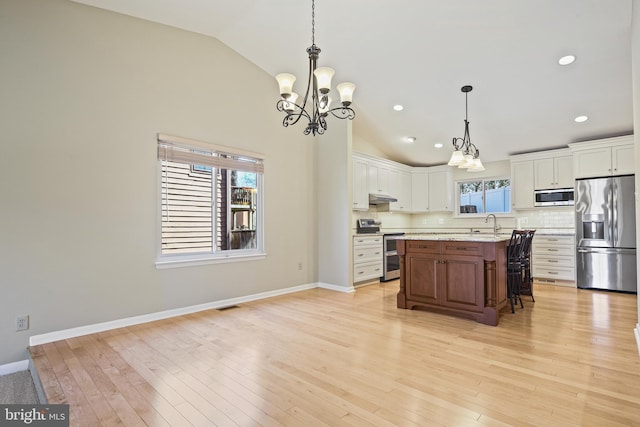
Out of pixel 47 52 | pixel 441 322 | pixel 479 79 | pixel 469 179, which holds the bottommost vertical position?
pixel 441 322

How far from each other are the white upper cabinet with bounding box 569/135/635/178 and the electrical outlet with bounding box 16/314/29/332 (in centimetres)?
749

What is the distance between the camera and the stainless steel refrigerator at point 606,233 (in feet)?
16.0

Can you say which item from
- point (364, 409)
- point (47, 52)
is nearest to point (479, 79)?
point (364, 409)

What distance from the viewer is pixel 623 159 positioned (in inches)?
196

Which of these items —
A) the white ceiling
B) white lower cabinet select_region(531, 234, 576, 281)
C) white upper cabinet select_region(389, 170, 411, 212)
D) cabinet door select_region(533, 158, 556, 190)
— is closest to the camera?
the white ceiling

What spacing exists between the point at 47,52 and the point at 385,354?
4.21 m

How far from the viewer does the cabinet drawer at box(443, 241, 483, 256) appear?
3.63 metres

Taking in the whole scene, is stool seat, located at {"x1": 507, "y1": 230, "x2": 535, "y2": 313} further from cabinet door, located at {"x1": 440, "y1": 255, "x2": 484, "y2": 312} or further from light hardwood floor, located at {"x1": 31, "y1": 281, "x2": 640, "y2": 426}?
cabinet door, located at {"x1": 440, "y1": 255, "x2": 484, "y2": 312}

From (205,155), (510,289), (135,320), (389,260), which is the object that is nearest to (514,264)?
(510,289)

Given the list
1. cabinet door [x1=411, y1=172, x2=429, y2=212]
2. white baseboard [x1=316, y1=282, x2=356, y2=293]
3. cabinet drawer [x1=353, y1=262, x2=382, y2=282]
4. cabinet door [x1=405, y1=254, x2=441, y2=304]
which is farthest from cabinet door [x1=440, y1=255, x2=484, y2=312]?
cabinet door [x1=411, y1=172, x2=429, y2=212]

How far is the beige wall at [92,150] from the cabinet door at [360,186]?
2.22 meters

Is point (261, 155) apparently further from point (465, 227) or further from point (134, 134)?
point (465, 227)

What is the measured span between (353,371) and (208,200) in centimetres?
297

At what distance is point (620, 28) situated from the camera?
3.36 metres
